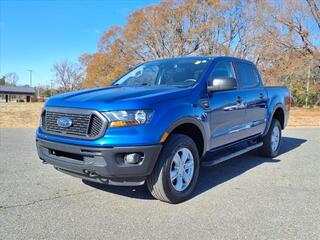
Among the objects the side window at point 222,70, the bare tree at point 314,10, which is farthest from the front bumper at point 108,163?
the bare tree at point 314,10

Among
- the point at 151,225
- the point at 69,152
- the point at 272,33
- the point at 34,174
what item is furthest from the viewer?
the point at 272,33

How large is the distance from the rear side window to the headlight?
276 centimetres

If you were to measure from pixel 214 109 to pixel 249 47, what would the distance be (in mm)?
27304

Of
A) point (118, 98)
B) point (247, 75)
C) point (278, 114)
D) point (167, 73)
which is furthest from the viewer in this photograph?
point (278, 114)

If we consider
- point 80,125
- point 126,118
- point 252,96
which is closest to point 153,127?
point 126,118

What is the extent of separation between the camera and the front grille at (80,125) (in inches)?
150

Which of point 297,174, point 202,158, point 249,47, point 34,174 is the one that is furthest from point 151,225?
point 249,47

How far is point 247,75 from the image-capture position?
20.9 feet

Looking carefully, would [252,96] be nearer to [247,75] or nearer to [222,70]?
[247,75]

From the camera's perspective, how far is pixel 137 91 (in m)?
4.36

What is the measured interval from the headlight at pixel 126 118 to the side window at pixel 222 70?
66.2 inches

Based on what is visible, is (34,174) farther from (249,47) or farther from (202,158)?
(249,47)

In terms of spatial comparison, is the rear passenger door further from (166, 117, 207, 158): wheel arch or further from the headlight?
the headlight

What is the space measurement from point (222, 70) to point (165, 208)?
2.50 metres
